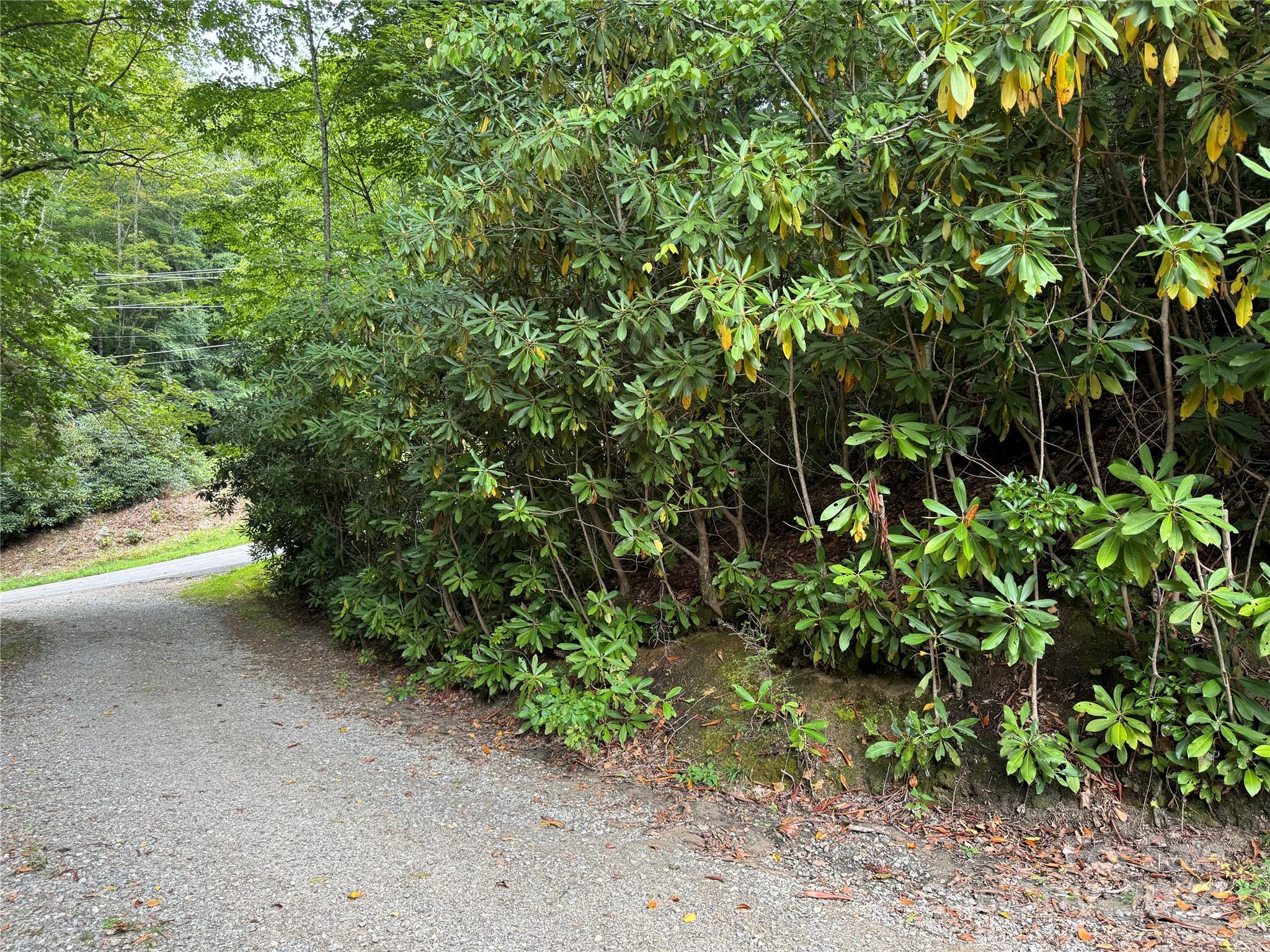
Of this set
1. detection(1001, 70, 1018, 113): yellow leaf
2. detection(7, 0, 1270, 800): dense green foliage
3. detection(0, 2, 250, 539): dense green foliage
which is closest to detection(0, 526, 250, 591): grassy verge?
detection(0, 2, 250, 539): dense green foliage

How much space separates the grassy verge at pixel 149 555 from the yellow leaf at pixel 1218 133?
17.5 m

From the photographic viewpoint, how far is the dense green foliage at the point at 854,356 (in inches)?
126

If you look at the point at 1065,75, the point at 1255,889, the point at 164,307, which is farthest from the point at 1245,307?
the point at 164,307

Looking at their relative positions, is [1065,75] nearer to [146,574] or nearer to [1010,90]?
[1010,90]

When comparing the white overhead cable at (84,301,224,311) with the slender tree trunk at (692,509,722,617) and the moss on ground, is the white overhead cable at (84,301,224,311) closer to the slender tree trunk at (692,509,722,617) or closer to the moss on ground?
the slender tree trunk at (692,509,722,617)

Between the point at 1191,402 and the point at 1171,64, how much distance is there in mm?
1385

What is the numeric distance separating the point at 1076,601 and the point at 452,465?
4071 millimetres

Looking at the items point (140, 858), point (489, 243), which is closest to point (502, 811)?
point (140, 858)

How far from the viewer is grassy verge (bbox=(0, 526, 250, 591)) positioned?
17.6 m

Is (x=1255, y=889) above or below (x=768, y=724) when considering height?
below

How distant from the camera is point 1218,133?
2965mm

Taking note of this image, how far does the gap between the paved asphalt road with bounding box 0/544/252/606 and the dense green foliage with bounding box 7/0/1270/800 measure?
9.92 meters

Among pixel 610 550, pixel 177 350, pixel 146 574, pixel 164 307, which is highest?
pixel 164 307

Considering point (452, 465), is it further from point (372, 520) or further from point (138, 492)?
point (138, 492)
